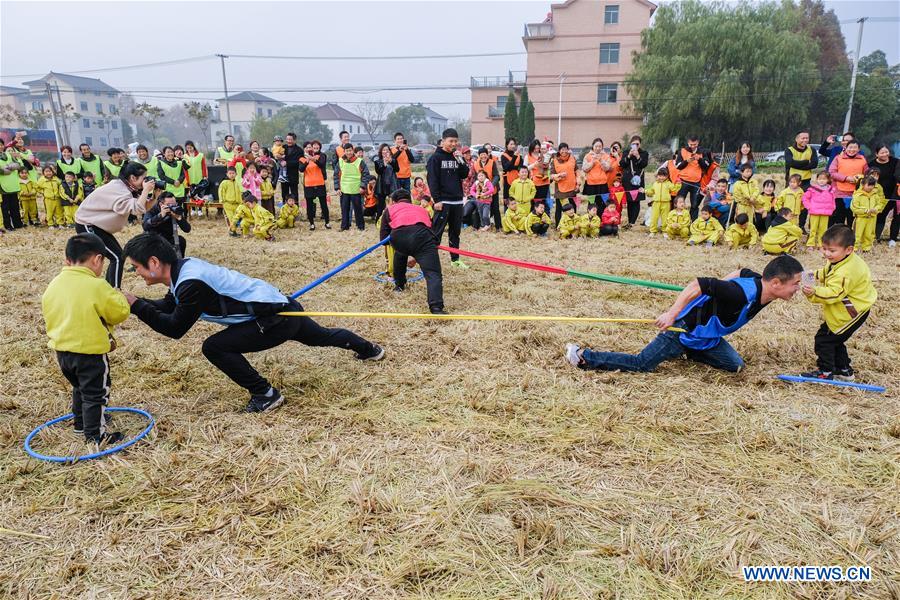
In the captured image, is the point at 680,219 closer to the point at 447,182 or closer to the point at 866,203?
the point at 866,203

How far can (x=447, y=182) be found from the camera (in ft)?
26.0

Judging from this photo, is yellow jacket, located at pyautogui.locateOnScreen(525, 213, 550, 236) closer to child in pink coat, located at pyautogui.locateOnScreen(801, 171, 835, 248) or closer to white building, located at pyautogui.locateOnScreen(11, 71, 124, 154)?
child in pink coat, located at pyautogui.locateOnScreen(801, 171, 835, 248)

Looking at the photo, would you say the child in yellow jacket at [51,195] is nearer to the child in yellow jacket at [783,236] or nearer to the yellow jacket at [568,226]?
the yellow jacket at [568,226]

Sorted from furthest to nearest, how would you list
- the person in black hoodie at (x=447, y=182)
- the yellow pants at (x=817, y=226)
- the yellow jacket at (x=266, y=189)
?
the yellow jacket at (x=266, y=189), the yellow pants at (x=817, y=226), the person in black hoodie at (x=447, y=182)

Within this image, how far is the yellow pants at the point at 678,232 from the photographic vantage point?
10.5 metres

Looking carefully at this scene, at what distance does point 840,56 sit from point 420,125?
49217 millimetres

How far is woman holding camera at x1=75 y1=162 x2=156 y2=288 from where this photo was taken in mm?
5586

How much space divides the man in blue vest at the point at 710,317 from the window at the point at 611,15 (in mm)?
41747

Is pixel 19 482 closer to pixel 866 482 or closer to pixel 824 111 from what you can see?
pixel 866 482

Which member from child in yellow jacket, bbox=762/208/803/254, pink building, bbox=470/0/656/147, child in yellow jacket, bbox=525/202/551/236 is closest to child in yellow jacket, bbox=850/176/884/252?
child in yellow jacket, bbox=762/208/803/254

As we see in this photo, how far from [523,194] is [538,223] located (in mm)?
655

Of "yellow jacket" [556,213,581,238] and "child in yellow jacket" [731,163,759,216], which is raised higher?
"child in yellow jacket" [731,163,759,216]

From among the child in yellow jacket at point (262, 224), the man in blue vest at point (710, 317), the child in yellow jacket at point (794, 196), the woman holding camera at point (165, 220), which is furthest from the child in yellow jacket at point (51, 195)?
the child in yellow jacket at point (794, 196)

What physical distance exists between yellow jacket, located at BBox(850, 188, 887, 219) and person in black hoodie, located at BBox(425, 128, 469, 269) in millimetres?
6388
